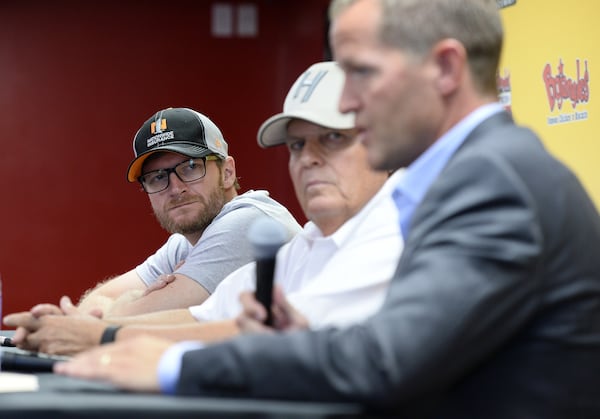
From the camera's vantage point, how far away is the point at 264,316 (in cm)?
142

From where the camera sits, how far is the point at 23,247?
6.57 meters

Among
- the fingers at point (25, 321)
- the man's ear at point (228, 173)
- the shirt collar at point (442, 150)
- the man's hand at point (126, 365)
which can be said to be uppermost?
the shirt collar at point (442, 150)

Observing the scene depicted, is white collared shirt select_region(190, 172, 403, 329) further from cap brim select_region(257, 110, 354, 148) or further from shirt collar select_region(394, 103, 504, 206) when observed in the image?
shirt collar select_region(394, 103, 504, 206)

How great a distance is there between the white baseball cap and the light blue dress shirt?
1.92ft

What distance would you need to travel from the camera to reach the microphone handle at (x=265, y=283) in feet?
4.32

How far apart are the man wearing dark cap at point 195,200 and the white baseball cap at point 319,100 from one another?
762 millimetres

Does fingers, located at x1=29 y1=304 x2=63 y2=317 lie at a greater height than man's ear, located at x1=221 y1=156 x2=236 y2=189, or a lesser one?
lesser

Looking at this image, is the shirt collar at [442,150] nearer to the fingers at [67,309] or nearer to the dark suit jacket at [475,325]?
the dark suit jacket at [475,325]

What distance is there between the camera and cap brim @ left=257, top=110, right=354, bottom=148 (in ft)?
6.79

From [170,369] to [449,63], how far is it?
550 mm

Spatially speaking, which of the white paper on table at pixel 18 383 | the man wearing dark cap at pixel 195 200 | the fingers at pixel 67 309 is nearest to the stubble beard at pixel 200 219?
the man wearing dark cap at pixel 195 200

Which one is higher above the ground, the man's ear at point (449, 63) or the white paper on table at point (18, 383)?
the man's ear at point (449, 63)

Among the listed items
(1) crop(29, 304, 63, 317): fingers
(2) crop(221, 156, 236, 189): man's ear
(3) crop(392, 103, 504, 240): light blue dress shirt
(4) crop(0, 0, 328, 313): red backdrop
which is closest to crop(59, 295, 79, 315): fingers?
(1) crop(29, 304, 63, 317): fingers

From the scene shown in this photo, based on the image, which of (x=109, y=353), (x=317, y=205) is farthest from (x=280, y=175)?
(x=109, y=353)
